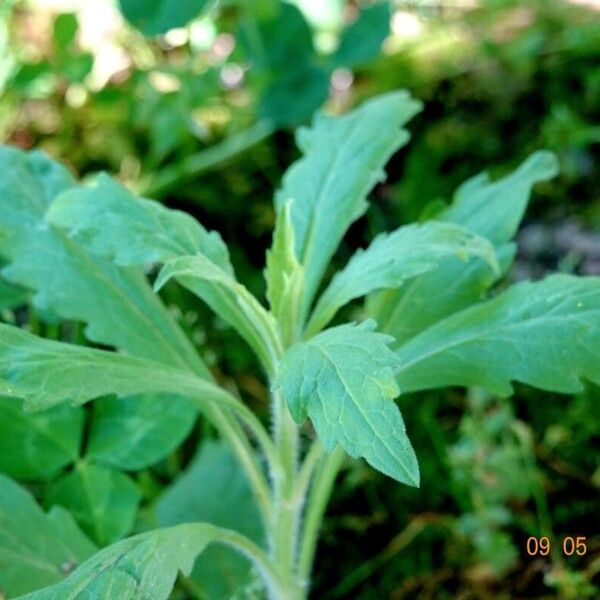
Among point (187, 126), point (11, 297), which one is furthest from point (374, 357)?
point (187, 126)

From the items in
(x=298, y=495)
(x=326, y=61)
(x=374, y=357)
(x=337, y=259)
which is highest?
(x=374, y=357)

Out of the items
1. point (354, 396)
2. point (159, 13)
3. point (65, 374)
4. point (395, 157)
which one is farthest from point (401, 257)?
point (395, 157)

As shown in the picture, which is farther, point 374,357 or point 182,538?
point 182,538

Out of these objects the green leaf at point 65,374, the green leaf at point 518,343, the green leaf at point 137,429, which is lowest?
the green leaf at point 518,343

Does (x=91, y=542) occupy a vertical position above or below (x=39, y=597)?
below

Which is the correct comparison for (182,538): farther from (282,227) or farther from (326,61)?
(326,61)
